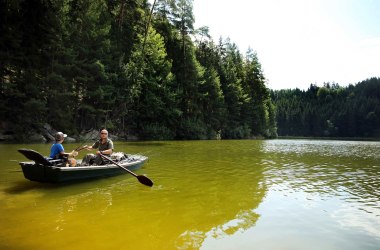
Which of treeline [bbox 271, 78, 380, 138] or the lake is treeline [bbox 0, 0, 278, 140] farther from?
treeline [bbox 271, 78, 380, 138]

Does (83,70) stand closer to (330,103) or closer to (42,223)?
(42,223)

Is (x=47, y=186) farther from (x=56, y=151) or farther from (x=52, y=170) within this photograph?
(x=56, y=151)

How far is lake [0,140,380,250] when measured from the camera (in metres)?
5.16

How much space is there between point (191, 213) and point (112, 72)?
107 feet

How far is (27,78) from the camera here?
1054 inches

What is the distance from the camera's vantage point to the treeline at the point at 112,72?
86.7ft

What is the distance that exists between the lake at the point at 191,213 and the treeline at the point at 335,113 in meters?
118

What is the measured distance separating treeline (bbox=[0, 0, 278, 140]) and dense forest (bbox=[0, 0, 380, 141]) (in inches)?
4.0

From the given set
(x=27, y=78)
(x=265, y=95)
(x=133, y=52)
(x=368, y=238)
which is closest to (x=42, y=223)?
(x=368, y=238)

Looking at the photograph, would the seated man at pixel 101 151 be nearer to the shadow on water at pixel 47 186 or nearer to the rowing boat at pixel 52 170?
the rowing boat at pixel 52 170

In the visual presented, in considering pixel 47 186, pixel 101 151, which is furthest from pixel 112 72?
pixel 47 186

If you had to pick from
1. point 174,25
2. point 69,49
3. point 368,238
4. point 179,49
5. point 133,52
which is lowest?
point 368,238

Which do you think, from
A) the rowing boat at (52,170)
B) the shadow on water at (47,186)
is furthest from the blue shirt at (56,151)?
the shadow on water at (47,186)

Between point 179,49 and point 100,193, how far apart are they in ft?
141
